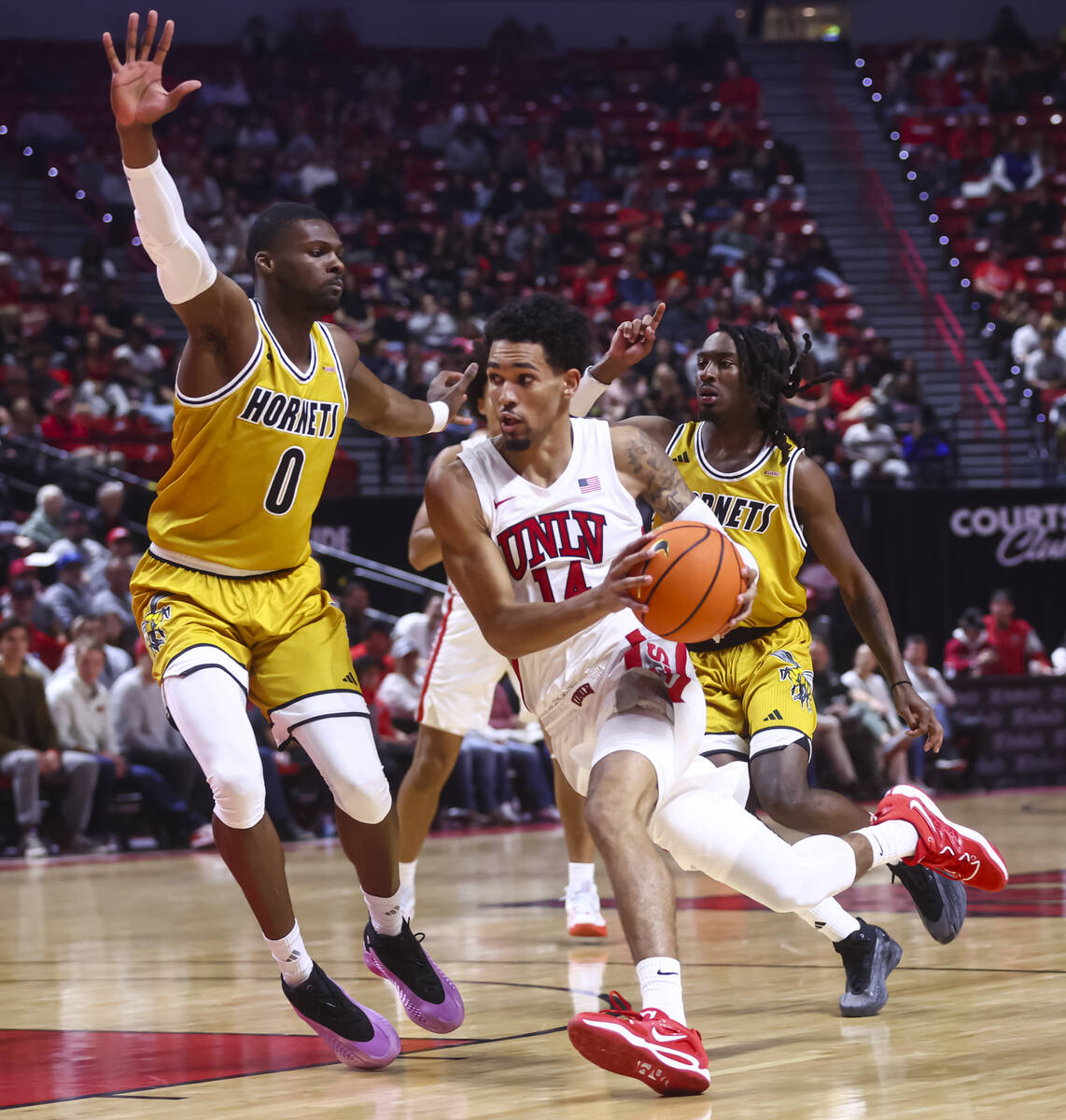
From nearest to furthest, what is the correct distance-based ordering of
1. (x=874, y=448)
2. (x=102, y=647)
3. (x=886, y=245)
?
(x=102, y=647)
(x=874, y=448)
(x=886, y=245)

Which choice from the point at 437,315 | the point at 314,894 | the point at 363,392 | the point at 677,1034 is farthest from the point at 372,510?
the point at 677,1034

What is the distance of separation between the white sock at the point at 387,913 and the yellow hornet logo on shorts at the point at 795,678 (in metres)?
1.44

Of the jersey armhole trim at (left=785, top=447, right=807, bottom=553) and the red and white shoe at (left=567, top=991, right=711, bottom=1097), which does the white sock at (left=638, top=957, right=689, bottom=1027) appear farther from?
the jersey armhole trim at (left=785, top=447, right=807, bottom=553)

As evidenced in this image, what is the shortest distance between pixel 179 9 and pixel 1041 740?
1474 centimetres

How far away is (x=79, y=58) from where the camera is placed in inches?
835

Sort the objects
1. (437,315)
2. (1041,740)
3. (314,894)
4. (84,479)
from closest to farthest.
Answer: (314,894)
(84,479)
(1041,740)
(437,315)

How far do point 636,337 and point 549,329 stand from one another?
0.72 m

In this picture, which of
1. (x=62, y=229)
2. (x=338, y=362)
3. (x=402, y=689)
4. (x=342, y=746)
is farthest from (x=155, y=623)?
(x=62, y=229)

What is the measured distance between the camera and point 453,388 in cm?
555

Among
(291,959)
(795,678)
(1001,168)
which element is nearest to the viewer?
(291,959)

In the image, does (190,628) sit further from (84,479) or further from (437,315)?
(437,315)

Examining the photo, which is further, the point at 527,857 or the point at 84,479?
the point at 84,479

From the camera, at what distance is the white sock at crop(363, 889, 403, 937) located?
15.3 ft

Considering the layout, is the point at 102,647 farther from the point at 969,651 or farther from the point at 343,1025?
the point at 969,651
